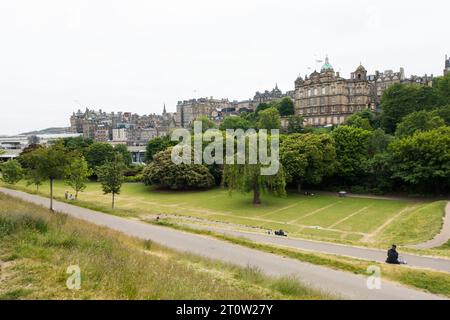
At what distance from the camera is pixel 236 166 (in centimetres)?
4447

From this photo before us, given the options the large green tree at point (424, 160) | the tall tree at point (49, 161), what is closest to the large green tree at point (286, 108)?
the large green tree at point (424, 160)

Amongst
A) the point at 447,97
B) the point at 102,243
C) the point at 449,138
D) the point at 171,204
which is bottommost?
the point at 171,204

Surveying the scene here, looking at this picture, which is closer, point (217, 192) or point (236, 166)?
point (236, 166)

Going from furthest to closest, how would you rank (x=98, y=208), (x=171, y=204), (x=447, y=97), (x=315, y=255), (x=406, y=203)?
(x=447, y=97) → (x=171, y=204) → (x=406, y=203) → (x=98, y=208) → (x=315, y=255)

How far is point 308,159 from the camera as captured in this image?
51.7 metres

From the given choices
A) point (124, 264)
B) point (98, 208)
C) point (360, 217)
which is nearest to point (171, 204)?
point (98, 208)

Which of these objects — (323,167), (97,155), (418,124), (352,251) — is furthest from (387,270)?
(97,155)

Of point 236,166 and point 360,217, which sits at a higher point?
point 236,166

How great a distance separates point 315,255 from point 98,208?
24.3 meters

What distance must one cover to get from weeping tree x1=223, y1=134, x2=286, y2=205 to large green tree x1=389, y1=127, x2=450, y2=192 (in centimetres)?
1652

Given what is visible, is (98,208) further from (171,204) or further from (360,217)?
(360,217)

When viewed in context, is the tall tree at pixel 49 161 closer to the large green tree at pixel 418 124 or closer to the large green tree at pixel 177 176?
the large green tree at pixel 177 176

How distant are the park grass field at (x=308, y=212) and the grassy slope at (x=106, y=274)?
12.9m

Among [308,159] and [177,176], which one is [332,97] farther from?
[177,176]
